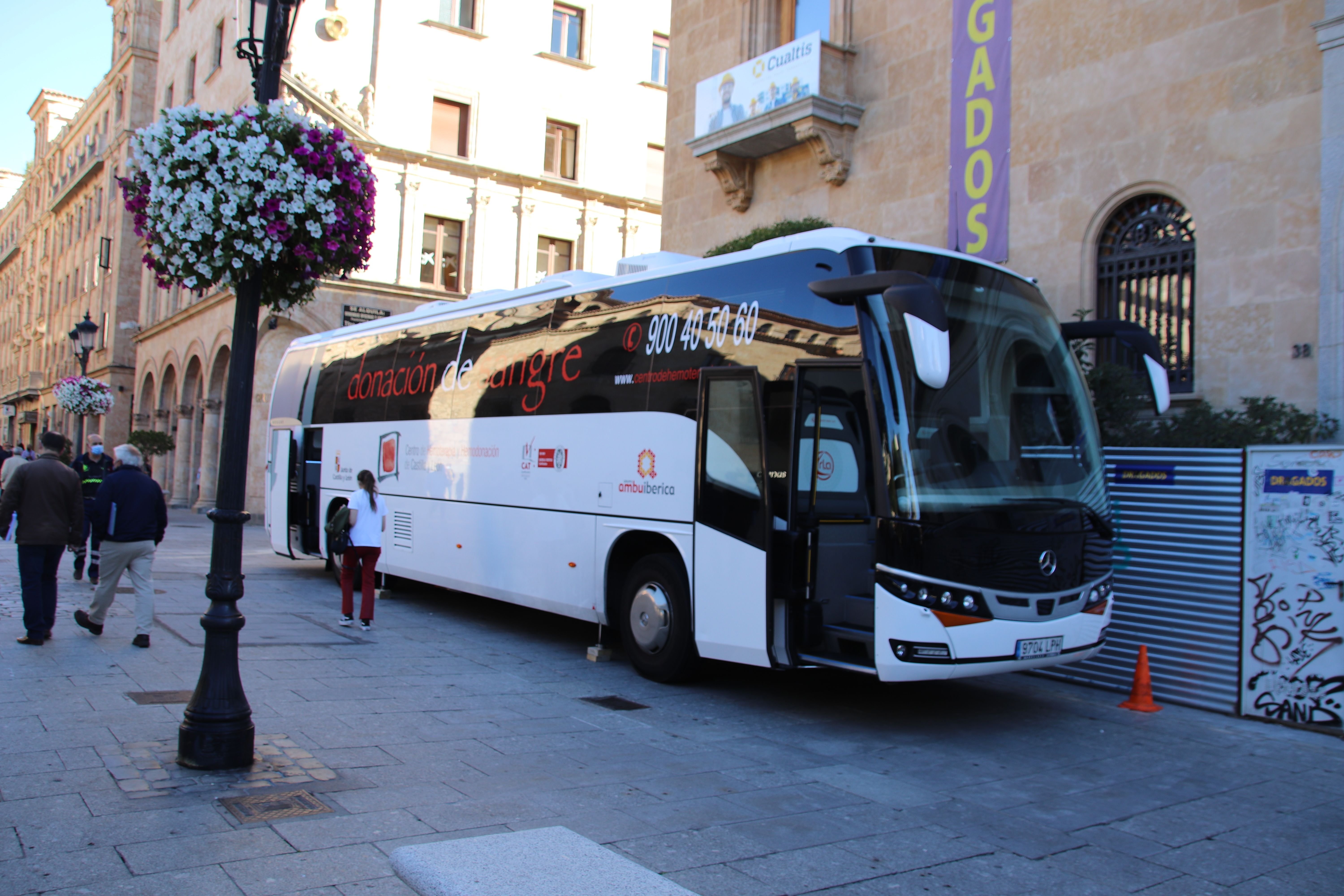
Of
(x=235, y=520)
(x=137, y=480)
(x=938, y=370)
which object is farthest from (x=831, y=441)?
(x=137, y=480)

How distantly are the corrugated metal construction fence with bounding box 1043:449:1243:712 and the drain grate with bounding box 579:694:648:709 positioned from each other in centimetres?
360

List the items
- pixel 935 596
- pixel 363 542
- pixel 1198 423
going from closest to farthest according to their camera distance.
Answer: pixel 935 596, pixel 1198 423, pixel 363 542

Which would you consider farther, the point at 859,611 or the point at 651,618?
the point at 651,618

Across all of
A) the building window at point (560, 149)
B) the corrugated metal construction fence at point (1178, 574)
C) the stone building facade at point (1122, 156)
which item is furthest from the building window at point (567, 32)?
the corrugated metal construction fence at point (1178, 574)

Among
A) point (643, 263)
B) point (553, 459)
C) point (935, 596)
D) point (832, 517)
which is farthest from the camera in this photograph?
point (553, 459)

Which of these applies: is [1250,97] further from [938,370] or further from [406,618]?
[406,618]

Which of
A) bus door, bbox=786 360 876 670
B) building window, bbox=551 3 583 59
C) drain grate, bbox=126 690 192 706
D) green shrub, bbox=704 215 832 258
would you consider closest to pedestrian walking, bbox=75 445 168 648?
drain grate, bbox=126 690 192 706

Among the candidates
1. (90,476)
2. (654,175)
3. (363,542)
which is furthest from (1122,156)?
(654,175)

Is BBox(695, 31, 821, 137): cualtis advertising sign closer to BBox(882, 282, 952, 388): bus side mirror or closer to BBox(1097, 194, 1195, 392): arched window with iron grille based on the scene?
BBox(1097, 194, 1195, 392): arched window with iron grille

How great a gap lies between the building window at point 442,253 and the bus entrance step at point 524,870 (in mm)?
26639

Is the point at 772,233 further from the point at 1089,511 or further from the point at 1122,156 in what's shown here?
the point at 1089,511

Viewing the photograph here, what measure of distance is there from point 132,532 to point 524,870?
247 inches

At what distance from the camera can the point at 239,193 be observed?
5.81 meters

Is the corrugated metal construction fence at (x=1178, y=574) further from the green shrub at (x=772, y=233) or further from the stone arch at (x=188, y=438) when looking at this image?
the stone arch at (x=188, y=438)
